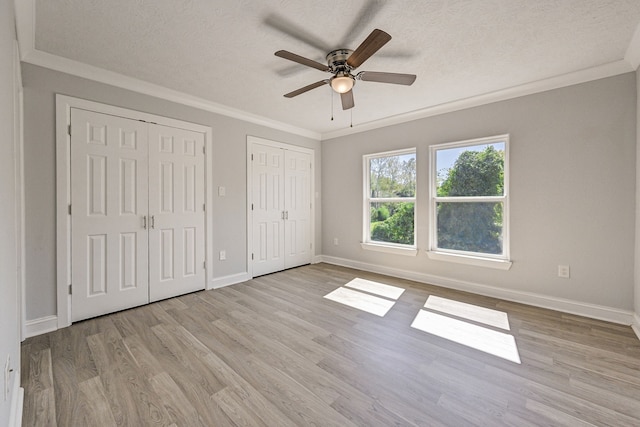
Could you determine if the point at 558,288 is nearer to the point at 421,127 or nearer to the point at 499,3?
the point at 421,127

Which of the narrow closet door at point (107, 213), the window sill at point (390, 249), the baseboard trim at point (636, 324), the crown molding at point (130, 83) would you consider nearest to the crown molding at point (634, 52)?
the baseboard trim at point (636, 324)

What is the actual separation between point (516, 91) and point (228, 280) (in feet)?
13.9

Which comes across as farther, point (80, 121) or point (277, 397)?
point (80, 121)

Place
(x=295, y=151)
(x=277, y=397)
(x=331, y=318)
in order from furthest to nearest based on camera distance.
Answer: (x=295, y=151) → (x=331, y=318) → (x=277, y=397)

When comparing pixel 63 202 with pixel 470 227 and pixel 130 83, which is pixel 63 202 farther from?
pixel 470 227

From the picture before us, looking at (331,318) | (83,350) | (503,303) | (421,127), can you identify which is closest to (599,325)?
(503,303)

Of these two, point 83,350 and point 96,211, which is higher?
point 96,211

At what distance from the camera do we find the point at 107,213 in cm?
273

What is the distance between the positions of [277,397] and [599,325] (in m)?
3.02

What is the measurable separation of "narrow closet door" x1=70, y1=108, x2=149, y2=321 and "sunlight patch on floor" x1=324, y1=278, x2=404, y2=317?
223 centimetres

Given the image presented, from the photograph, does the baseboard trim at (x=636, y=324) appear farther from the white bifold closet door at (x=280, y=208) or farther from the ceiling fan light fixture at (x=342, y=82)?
the white bifold closet door at (x=280, y=208)

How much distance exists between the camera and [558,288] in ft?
9.47

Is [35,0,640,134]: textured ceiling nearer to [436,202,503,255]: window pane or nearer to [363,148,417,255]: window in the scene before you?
[363,148,417,255]: window

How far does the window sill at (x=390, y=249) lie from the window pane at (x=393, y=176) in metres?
0.81
